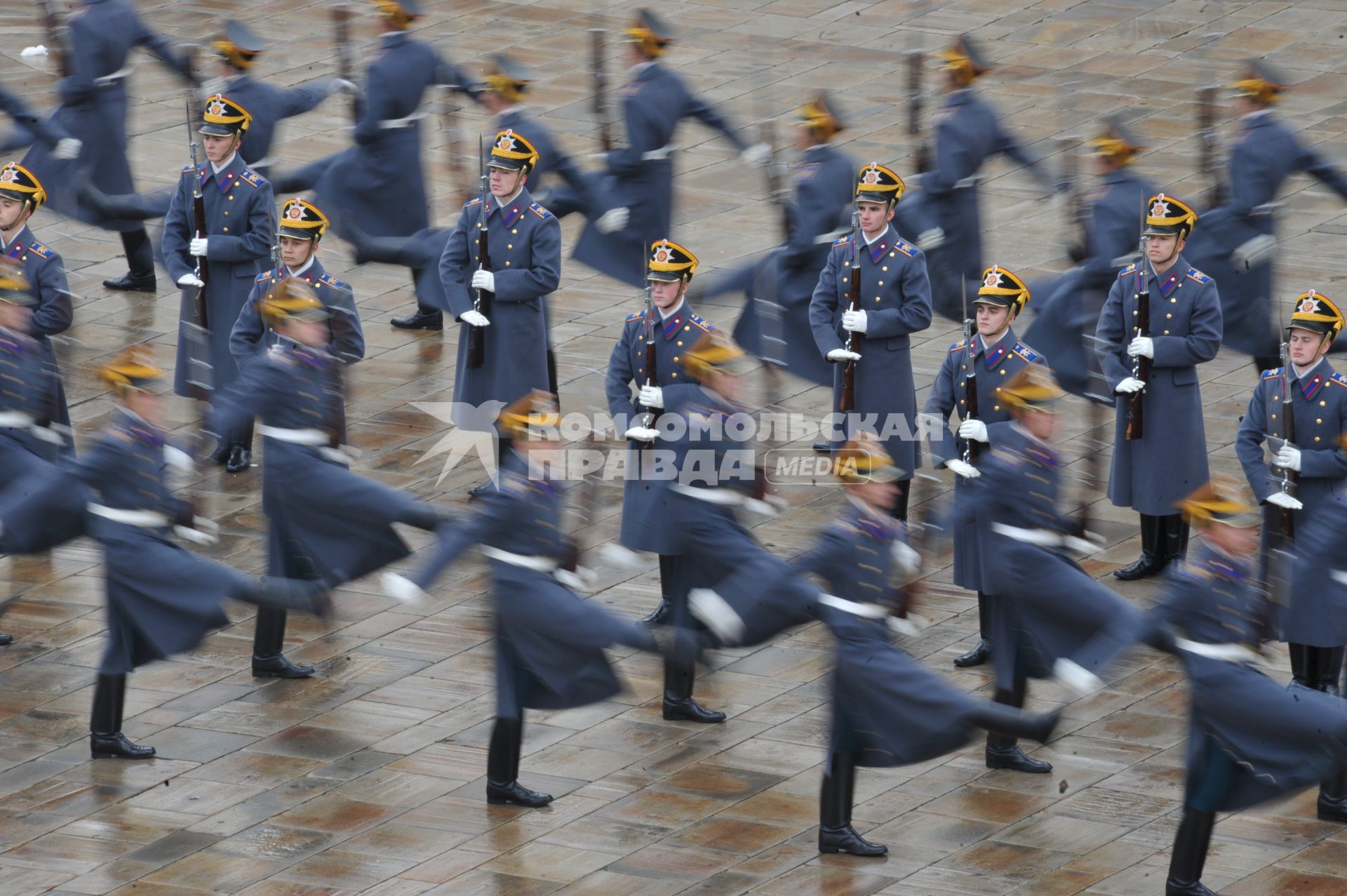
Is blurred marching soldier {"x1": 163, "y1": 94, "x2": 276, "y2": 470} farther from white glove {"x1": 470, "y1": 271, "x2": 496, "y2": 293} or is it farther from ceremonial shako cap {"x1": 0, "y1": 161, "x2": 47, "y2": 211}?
white glove {"x1": 470, "y1": 271, "x2": 496, "y2": 293}

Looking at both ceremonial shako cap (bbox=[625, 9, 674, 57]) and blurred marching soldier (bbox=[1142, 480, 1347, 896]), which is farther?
ceremonial shako cap (bbox=[625, 9, 674, 57])

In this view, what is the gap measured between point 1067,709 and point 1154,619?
198cm

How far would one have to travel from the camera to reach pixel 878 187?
467 inches

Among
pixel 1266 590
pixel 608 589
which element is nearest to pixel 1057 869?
pixel 1266 590

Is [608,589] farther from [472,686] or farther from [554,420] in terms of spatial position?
[554,420]

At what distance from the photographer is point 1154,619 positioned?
8.38 m

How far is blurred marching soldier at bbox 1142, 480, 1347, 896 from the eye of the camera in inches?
324

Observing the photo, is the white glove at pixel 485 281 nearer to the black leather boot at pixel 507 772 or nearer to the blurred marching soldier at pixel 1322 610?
the black leather boot at pixel 507 772

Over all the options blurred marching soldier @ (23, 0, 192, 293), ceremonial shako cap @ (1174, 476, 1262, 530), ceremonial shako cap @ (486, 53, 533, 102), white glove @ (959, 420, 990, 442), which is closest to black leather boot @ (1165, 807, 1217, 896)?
ceremonial shako cap @ (1174, 476, 1262, 530)

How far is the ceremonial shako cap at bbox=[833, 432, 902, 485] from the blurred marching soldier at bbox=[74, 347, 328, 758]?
2234 millimetres

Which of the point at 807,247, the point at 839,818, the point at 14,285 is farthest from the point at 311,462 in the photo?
the point at 807,247

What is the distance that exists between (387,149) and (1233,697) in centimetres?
765

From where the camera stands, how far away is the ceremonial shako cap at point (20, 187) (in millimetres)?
11984

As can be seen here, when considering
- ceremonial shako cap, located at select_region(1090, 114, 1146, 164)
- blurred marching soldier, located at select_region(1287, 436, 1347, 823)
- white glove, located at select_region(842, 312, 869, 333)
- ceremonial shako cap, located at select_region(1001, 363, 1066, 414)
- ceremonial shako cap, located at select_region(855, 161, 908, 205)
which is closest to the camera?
blurred marching soldier, located at select_region(1287, 436, 1347, 823)
